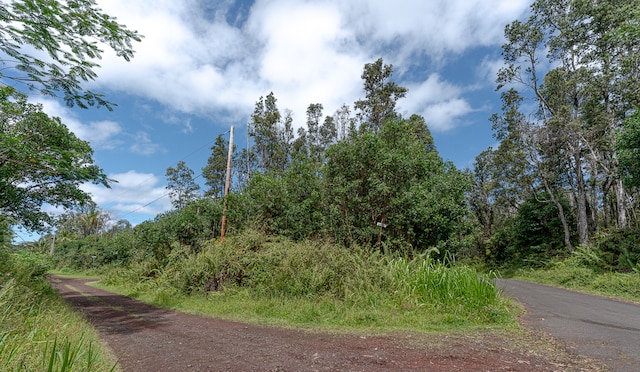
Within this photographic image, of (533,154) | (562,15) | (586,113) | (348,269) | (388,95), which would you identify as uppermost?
(562,15)

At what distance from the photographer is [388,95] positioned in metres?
22.8

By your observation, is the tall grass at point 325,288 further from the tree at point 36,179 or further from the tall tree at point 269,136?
the tall tree at point 269,136

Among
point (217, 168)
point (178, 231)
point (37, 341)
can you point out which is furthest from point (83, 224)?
point (37, 341)

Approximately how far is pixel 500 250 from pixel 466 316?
74.3 ft

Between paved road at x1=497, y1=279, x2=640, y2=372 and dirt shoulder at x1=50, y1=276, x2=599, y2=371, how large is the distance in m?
0.44

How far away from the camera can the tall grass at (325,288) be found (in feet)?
22.8

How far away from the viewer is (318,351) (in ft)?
16.0

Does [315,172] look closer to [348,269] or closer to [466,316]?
[348,269]

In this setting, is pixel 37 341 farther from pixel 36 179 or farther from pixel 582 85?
pixel 582 85

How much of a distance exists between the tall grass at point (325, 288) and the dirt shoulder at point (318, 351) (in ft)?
3.37

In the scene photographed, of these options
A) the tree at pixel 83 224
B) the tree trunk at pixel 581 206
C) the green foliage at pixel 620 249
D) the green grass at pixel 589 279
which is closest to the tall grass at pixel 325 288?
the green grass at pixel 589 279

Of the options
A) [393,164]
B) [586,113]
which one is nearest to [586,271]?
[586,113]

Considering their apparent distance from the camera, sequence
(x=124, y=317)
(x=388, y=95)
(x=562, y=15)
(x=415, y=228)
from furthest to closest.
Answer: (x=388, y=95), (x=562, y=15), (x=415, y=228), (x=124, y=317)

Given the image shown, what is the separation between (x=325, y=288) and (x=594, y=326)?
5.95 meters
